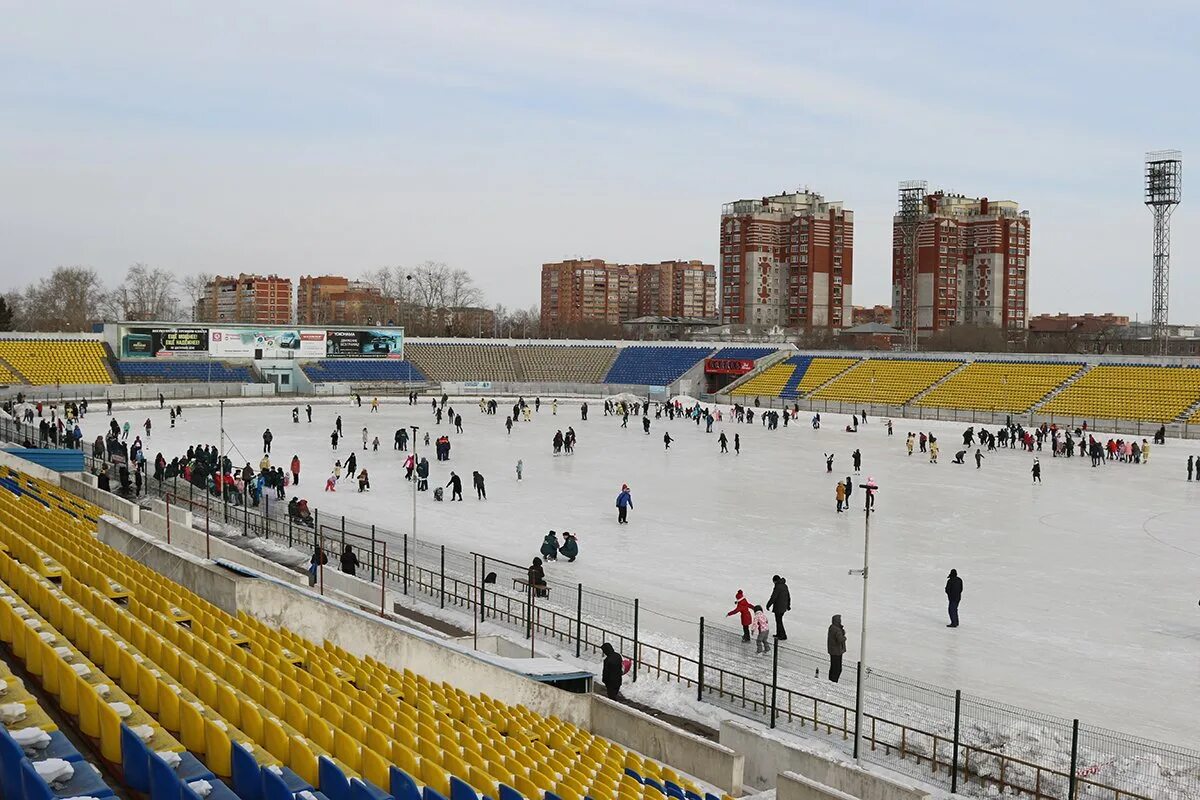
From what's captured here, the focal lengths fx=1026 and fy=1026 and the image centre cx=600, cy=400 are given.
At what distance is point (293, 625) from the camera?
44.6 feet

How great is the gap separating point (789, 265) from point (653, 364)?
6519 centimetres

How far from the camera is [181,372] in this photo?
6969 cm

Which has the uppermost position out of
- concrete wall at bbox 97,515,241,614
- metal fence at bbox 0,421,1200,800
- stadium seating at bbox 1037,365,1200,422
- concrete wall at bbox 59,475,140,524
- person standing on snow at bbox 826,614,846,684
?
stadium seating at bbox 1037,365,1200,422

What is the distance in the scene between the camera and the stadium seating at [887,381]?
64.8 meters

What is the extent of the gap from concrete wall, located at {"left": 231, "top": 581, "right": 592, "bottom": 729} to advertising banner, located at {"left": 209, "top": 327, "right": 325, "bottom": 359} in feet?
207

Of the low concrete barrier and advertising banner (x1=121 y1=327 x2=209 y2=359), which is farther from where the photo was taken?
advertising banner (x1=121 y1=327 x2=209 y2=359)

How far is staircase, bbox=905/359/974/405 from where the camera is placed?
62819 mm

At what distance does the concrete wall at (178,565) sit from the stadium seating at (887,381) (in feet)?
173

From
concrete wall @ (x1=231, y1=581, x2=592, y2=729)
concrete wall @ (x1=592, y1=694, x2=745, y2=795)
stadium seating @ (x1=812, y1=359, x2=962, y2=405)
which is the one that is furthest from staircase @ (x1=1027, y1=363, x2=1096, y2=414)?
concrete wall @ (x1=231, y1=581, x2=592, y2=729)

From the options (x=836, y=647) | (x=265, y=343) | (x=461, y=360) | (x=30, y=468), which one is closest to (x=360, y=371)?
(x=265, y=343)

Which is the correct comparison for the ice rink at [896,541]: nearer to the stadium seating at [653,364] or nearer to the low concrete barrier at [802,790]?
the low concrete barrier at [802,790]

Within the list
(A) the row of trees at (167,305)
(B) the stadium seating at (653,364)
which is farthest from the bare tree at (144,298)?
(B) the stadium seating at (653,364)

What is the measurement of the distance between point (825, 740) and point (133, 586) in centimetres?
854

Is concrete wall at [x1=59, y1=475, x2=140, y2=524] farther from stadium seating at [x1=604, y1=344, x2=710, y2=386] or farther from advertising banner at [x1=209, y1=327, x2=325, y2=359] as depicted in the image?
stadium seating at [x1=604, y1=344, x2=710, y2=386]
